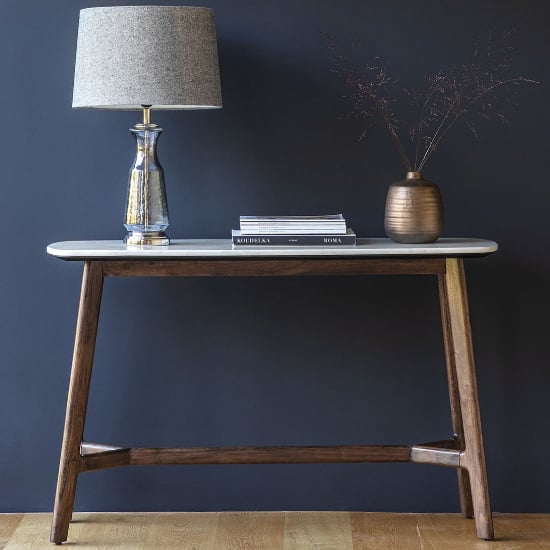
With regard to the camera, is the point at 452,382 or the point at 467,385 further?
the point at 452,382

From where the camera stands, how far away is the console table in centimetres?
266

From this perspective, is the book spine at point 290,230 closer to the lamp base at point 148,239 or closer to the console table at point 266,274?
the console table at point 266,274

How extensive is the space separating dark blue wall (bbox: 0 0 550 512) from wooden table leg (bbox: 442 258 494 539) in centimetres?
31

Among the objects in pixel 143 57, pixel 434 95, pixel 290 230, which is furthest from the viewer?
pixel 434 95

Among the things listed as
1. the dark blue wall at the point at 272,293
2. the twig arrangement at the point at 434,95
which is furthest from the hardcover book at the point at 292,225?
the twig arrangement at the point at 434,95

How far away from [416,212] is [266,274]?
17.3 inches

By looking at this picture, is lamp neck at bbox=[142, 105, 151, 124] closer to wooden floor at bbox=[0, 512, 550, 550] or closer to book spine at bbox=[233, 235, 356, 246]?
book spine at bbox=[233, 235, 356, 246]

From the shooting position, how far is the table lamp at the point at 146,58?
2627 mm

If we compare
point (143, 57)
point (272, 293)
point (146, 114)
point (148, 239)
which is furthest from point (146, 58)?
point (272, 293)

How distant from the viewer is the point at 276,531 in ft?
9.58

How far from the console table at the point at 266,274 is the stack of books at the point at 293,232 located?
33 millimetres

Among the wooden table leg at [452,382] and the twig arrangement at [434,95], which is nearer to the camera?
the wooden table leg at [452,382]

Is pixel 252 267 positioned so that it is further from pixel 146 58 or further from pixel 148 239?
pixel 146 58

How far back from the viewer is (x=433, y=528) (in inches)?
116
